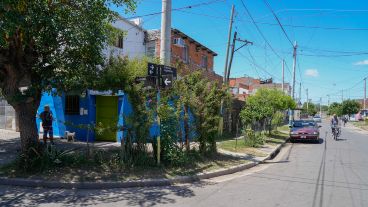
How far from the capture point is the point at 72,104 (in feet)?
55.0

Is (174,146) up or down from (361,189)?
up

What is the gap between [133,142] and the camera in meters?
10.3

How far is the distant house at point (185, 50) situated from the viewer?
24597 millimetres

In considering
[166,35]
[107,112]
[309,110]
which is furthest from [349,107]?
[166,35]

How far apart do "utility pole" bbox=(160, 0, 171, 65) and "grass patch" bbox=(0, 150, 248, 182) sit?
3158 millimetres

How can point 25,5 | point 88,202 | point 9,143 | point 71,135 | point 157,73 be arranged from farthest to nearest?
point 71,135, point 9,143, point 157,73, point 25,5, point 88,202

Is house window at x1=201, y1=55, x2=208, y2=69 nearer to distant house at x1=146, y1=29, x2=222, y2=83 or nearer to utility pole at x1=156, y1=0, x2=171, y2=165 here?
distant house at x1=146, y1=29, x2=222, y2=83

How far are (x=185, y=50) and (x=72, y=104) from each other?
12.7 m

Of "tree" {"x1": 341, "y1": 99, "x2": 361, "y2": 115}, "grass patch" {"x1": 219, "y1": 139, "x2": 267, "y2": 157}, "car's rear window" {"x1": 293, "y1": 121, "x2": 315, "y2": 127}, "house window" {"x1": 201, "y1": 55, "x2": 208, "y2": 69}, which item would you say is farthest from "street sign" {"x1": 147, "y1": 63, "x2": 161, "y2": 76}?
"tree" {"x1": 341, "y1": 99, "x2": 361, "y2": 115}

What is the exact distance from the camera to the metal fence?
62.3 ft

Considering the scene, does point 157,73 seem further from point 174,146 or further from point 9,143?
point 9,143

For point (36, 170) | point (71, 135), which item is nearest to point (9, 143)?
point (71, 135)

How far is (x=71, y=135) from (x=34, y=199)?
859 centimetres

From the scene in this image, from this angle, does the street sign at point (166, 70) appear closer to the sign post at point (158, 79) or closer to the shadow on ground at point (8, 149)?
the sign post at point (158, 79)
